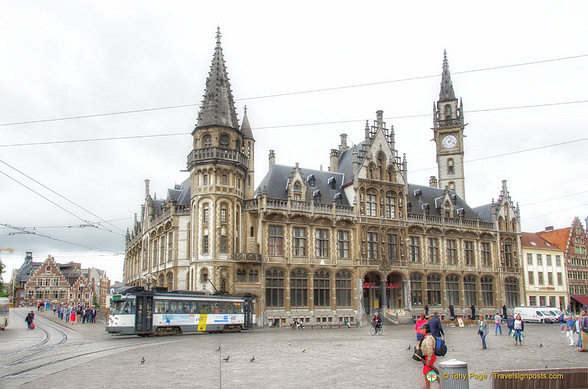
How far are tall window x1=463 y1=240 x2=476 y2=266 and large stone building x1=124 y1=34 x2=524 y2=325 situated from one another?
0.12 metres

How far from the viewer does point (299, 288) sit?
4931 centimetres

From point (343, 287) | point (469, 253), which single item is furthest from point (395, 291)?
point (469, 253)

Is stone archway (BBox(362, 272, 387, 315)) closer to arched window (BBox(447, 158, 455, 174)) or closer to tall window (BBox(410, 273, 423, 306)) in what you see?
tall window (BBox(410, 273, 423, 306))

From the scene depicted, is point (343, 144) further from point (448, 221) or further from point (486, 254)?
point (486, 254)

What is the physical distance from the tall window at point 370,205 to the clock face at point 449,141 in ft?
62.0

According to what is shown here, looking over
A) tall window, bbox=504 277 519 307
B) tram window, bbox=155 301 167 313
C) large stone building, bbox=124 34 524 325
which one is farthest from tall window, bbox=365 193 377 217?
tram window, bbox=155 301 167 313

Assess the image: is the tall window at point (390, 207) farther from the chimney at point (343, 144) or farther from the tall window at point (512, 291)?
the tall window at point (512, 291)

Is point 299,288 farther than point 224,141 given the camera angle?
Yes

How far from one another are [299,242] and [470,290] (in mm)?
22385

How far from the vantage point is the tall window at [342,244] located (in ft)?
171

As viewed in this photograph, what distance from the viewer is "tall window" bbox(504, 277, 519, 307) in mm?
62562

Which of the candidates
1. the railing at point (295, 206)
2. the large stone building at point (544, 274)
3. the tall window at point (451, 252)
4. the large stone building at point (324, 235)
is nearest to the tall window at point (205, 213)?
the large stone building at point (324, 235)

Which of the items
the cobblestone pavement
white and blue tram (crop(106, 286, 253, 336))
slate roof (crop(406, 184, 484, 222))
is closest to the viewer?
the cobblestone pavement

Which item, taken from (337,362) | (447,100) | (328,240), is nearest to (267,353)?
(337,362)
